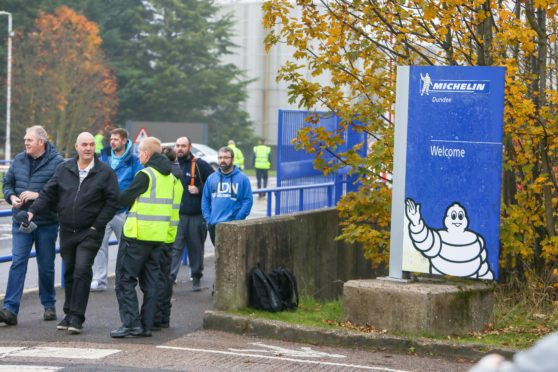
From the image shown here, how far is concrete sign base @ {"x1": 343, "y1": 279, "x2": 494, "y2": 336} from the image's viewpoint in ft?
30.5

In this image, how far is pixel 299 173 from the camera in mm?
16266

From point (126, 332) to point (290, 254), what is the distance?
9.74ft

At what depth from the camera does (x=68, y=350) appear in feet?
27.9

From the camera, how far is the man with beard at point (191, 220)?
1291 cm

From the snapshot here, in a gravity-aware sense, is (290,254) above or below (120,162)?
below

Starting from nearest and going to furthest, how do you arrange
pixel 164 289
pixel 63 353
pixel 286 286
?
pixel 63 353 < pixel 164 289 < pixel 286 286

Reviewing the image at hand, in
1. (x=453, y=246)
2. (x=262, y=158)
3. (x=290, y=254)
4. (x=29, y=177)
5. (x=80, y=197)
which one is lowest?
(x=290, y=254)

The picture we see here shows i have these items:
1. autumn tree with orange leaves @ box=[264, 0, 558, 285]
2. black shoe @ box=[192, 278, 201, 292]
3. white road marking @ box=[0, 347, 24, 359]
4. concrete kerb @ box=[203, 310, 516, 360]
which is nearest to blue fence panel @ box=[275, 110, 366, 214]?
black shoe @ box=[192, 278, 201, 292]

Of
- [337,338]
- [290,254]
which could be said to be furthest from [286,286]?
[337,338]

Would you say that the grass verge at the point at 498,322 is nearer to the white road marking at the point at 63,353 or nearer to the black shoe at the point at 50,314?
the black shoe at the point at 50,314

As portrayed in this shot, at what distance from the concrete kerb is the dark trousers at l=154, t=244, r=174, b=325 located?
1.24ft

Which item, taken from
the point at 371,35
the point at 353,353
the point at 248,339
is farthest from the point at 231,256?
the point at 371,35

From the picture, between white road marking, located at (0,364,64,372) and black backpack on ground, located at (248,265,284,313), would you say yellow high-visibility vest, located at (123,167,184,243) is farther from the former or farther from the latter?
white road marking, located at (0,364,64,372)

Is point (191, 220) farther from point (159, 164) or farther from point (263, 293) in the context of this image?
point (159, 164)
